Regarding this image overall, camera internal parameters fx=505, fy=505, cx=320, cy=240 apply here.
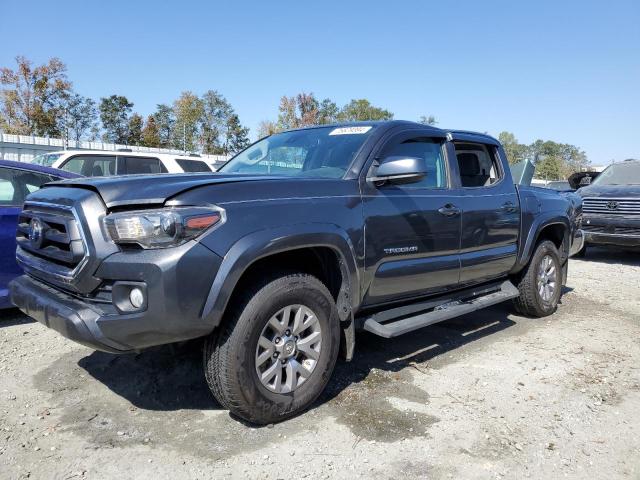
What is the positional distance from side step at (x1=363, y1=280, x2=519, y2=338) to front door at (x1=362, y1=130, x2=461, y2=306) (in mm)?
161

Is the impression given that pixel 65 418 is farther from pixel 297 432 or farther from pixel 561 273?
pixel 561 273

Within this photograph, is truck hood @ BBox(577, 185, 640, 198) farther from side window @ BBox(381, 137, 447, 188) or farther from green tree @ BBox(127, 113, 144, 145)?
green tree @ BBox(127, 113, 144, 145)

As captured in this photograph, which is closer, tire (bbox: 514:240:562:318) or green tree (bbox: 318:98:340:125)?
tire (bbox: 514:240:562:318)

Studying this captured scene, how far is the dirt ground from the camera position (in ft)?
8.77

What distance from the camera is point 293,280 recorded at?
3.06 m

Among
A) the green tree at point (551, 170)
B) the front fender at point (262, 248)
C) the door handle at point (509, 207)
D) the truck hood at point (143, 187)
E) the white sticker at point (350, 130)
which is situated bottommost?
the front fender at point (262, 248)

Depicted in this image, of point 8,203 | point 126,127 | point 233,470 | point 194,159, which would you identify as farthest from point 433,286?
point 126,127

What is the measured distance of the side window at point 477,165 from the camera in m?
4.81

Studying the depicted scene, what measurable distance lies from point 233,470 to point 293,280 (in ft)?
3.57

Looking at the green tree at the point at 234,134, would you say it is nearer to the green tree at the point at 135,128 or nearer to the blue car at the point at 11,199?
the green tree at the point at 135,128

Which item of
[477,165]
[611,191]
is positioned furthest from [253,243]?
[611,191]

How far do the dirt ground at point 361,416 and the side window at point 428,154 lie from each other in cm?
150

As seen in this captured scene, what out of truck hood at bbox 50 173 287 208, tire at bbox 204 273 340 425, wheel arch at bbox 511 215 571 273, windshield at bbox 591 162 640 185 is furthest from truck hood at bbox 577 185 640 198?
truck hood at bbox 50 173 287 208

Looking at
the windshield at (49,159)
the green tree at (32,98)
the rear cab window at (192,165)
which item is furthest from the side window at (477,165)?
the green tree at (32,98)
